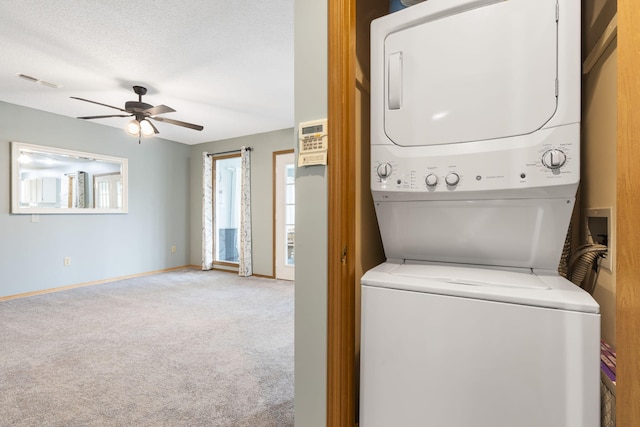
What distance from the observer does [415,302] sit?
0.99 metres

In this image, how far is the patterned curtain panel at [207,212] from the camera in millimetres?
→ 5848

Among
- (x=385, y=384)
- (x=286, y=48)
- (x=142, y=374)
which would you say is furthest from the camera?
(x=286, y=48)

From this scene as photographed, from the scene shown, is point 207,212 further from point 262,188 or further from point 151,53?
point 151,53

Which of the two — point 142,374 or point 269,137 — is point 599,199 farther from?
point 269,137

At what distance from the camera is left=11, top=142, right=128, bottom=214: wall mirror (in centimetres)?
401

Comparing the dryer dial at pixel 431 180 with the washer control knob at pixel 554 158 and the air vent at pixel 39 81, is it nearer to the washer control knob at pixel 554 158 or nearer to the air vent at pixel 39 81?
the washer control knob at pixel 554 158

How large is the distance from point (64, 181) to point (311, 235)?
15.8 ft

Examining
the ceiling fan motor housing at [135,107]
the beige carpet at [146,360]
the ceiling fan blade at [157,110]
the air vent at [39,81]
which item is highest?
the air vent at [39,81]

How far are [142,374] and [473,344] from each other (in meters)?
2.17

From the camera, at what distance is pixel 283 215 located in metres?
5.21

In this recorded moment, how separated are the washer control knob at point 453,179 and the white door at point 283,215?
4165 millimetres

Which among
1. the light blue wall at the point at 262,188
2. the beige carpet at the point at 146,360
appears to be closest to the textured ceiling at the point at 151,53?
the light blue wall at the point at 262,188

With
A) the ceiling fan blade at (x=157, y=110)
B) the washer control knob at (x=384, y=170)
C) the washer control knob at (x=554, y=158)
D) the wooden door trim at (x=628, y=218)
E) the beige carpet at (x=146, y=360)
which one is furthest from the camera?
the ceiling fan blade at (x=157, y=110)

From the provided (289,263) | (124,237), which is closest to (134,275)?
(124,237)
